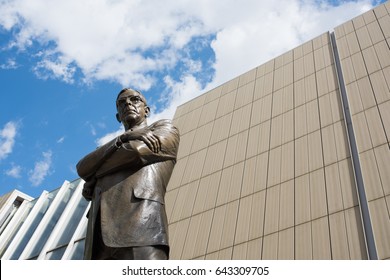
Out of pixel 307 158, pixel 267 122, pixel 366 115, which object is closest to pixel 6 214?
pixel 267 122

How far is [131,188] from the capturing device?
3.15 meters

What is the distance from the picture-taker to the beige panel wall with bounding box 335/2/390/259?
10.8 m

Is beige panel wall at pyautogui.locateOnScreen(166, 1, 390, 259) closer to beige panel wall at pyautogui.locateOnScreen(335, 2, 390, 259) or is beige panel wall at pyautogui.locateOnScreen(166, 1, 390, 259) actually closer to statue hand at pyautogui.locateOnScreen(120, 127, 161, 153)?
beige panel wall at pyautogui.locateOnScreen(335, 2, 390, 259)

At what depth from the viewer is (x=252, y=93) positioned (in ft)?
63.7

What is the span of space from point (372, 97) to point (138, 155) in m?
12.7

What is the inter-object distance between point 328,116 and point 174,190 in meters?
6.50

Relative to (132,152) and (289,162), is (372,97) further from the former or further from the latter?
(132,152)

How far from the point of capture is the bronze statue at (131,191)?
2818 mm

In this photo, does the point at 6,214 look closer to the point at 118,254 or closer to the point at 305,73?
the point at 305,73

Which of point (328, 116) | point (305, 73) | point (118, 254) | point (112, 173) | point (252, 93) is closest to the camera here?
point (118, 254)

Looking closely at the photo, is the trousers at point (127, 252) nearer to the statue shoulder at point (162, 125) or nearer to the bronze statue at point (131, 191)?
the bronze statue at point (131, 191)

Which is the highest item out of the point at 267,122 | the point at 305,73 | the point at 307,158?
the point at 305,73

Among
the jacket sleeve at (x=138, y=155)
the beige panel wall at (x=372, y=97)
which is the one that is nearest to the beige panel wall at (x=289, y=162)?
the beige panel wall at (x=372, y=97)

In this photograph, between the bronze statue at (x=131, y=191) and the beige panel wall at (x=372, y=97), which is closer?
the bronze statue at (x=131, y=191)
